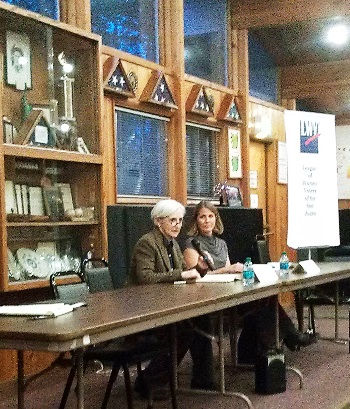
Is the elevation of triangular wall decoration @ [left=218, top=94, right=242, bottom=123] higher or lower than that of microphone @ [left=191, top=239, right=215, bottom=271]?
higher

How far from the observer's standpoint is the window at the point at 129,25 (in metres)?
5.43

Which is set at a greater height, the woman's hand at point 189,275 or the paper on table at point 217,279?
the woman's hand at point 189,275

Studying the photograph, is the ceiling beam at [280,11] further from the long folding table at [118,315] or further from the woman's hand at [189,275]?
the woman's hand at [189,275]

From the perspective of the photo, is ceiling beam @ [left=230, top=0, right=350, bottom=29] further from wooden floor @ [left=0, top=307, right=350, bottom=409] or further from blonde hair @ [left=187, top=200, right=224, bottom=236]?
wooden floor @ [left=0, top=307, right=350, bottom=409]

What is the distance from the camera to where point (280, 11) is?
6949mm

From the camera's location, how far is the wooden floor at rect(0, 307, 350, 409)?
150 inches

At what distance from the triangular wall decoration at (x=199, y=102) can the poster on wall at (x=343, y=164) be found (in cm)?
388

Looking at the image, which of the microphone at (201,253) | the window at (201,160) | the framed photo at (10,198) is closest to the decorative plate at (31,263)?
the framed photo at (10,198)

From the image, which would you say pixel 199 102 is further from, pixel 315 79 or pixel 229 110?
pixel 315 79

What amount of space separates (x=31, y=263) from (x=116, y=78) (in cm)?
168

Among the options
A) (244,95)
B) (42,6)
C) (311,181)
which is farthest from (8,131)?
(244,95)

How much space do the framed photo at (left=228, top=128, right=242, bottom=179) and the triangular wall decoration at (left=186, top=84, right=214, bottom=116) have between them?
0.56m

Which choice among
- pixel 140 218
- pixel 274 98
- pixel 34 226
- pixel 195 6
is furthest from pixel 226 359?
pixel 274 98

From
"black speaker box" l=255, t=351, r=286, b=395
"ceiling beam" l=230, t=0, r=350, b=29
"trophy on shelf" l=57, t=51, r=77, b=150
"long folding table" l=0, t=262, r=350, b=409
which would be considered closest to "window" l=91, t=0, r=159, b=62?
"trophy on shelf" l=57, t=51, r=77, b=150
